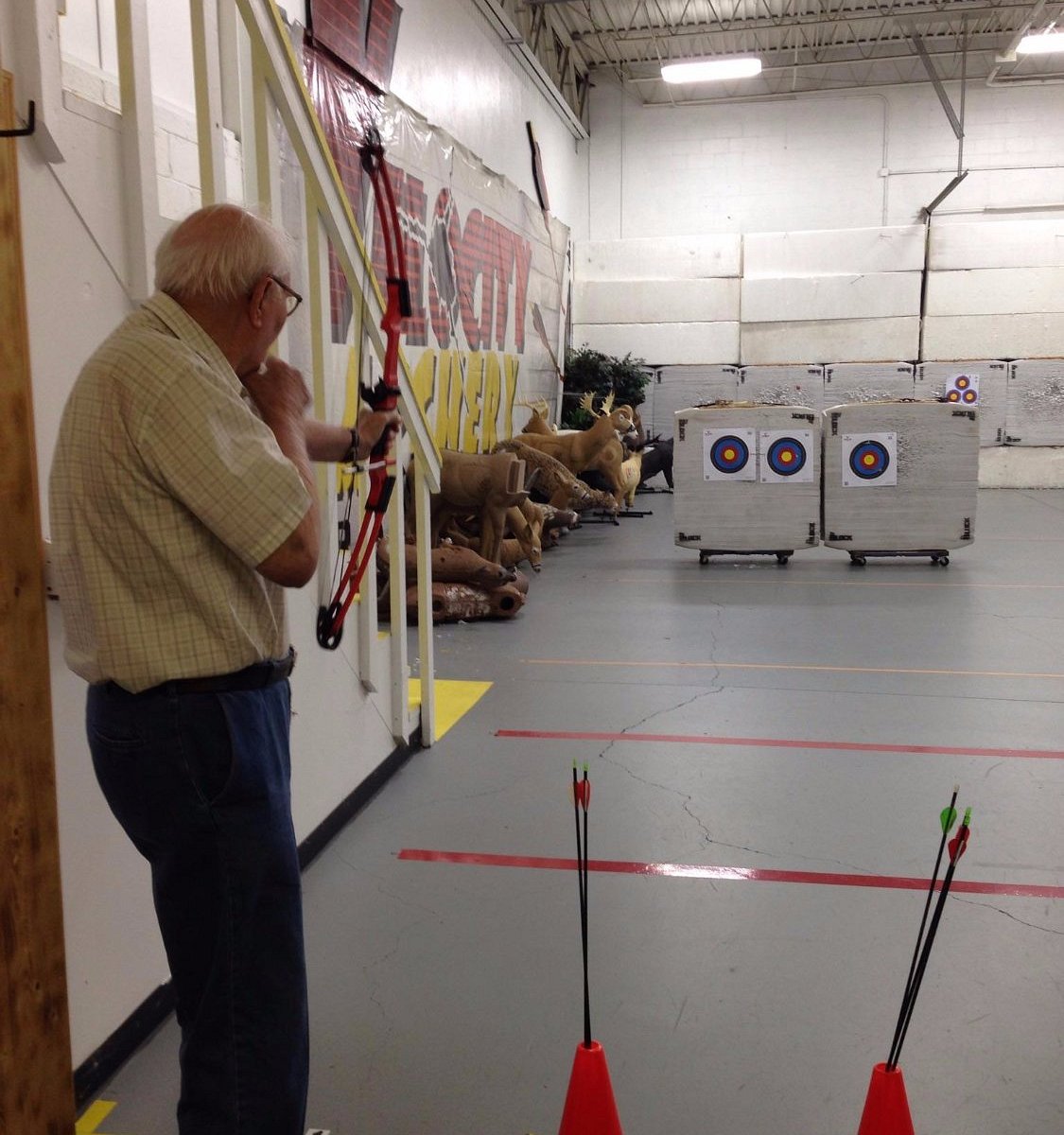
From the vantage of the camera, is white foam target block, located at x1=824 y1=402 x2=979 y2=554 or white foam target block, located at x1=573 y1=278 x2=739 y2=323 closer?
white foam target block, located at x1=824 y1=402 x2=979 y2=554

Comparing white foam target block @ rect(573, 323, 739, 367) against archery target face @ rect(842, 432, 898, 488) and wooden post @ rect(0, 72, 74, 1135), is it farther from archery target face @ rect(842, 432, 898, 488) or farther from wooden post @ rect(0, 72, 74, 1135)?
wooden post @ rect(0, 72, 74, 1135)

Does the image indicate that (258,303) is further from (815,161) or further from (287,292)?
(815,161)

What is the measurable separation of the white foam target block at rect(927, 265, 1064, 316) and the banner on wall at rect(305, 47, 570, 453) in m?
5.23

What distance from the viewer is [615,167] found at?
559 inches

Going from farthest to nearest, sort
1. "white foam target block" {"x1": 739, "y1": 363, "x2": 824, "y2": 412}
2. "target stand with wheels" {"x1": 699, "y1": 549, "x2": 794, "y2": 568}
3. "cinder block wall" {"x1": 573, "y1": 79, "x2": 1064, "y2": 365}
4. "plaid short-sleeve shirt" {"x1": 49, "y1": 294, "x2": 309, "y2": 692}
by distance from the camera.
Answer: "white foam target block" {"x1": 739, "y1": 363, "x2": 824, "y2": 412} → "cinder block wall" {"x1": 573, "y1": 79, "x2": 1064, "y2": 365} → "target stand with wheels" {"x1": 699, "y1": 549, "x2": 794, "y2": 568} → "plaid short-sleeve shirt" {"x1": 49, "y1": 294, "x2": 309, "y2": 692}

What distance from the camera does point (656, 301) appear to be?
1362 cm

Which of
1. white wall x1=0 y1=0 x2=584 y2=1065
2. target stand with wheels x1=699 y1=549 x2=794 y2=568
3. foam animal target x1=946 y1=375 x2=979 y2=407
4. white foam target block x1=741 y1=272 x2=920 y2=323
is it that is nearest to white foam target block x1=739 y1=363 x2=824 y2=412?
white foam target block x1=741 y1=272 x2=920 y2=323

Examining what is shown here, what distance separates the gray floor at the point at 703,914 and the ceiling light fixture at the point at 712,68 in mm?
8494

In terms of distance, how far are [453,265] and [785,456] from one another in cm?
288

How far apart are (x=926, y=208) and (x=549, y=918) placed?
42.4 ft

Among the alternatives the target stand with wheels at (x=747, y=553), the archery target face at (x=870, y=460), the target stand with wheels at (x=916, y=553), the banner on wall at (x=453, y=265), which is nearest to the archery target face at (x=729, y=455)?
the target stand with wheels at (x=747, y=553)

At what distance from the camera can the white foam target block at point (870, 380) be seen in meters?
13.1

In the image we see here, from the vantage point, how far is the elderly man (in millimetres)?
1238

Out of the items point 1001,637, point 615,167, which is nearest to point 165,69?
point 1001,637
